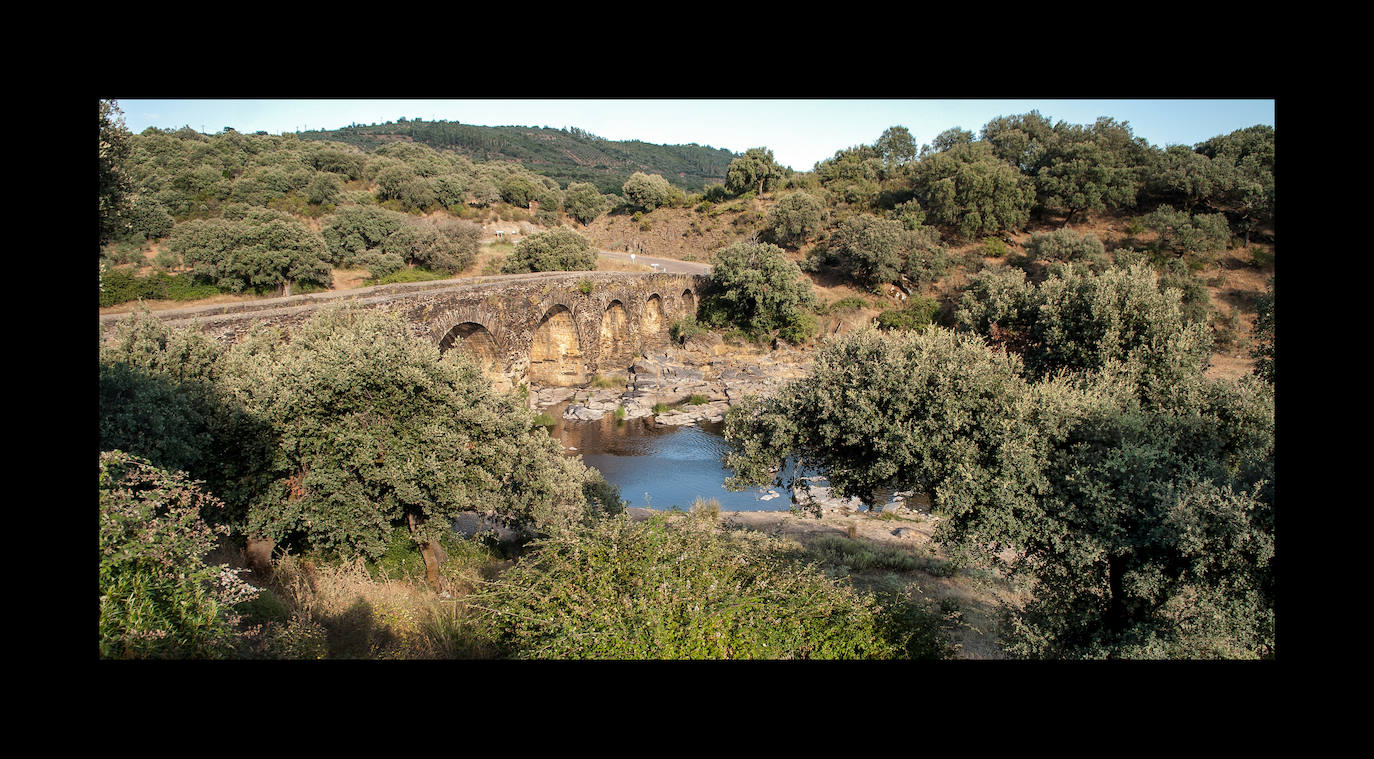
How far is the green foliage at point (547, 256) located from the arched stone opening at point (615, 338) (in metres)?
4.35

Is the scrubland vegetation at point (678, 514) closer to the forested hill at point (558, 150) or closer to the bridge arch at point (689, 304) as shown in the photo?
the bridge arch at point (689, 304)

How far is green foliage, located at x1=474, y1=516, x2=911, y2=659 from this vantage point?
5.41 meters

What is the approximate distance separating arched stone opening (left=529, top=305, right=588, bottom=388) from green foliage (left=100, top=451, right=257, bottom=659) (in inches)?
786

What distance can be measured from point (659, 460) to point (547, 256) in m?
15.0

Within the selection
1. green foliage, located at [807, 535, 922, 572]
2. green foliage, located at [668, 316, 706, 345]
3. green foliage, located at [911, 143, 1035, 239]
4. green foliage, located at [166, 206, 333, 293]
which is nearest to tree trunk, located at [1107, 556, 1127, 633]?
green foliage, located at [807, 535, 922, 572]

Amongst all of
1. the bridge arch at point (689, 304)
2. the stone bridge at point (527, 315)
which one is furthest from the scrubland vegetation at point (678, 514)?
the bridge arch at point (689, 304)

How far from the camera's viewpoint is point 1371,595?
231 centimetres

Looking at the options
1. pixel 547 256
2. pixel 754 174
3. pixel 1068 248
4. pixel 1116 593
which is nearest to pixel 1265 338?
pixel 1116 593

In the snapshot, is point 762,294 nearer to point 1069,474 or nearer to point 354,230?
point 354,230

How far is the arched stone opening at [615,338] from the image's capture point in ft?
90.2

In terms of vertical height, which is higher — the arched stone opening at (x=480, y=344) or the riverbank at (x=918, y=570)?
the arched stone opening at (x=480, y=344)

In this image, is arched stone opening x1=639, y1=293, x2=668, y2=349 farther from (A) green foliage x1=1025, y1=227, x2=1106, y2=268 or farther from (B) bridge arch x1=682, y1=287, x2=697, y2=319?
(A) green foliage x1=1025, y1=227, x2=1106, y2=268
